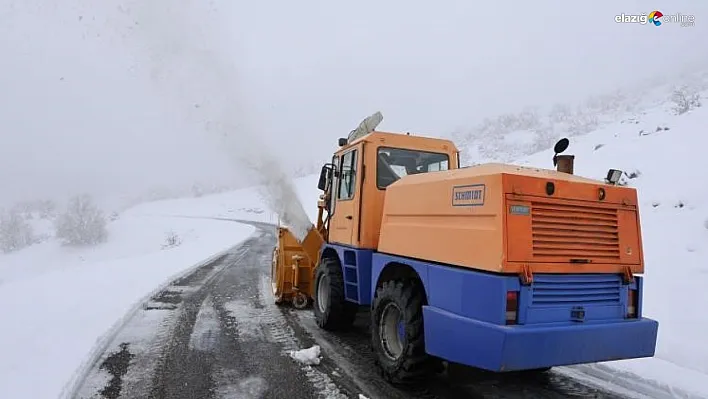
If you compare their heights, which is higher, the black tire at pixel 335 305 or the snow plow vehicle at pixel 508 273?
the snow plow vehicle at pixel 508 273

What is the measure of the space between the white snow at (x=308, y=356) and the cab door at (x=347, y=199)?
4.38 ft

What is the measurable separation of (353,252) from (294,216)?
2.29 metres

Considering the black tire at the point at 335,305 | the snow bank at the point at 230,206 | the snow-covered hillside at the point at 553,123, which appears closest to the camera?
the black tire at the point at 335,305

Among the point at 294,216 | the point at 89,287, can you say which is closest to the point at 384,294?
the point at 294,216

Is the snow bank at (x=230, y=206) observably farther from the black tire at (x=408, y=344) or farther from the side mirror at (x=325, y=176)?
the black tire at (x=408, y=344)

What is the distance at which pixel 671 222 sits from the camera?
8703mm

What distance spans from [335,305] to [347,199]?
144 centimetres

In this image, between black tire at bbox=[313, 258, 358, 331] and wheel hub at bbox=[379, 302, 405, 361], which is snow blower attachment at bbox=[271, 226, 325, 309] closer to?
black tire at bbox=[313, 258, 358, 331]

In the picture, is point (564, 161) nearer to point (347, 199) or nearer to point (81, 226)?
point (347, 199)

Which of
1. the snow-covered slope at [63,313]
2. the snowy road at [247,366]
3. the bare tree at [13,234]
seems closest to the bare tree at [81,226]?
the bare tree at [13,234]

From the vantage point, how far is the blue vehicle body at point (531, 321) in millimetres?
3082

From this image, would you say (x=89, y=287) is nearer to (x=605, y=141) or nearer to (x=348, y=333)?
(x=348, y=333)

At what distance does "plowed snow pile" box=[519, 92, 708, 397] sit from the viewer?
15.6 feet

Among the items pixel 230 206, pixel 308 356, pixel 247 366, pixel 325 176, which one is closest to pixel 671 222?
pixel 325 176
